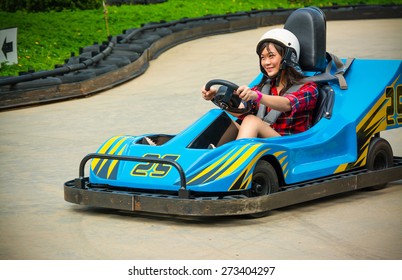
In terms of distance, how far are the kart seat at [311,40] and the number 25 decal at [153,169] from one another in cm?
138

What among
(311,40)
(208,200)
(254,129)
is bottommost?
(208,200)

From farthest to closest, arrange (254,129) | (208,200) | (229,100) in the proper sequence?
(229,100) < (254,129) < (208,200)

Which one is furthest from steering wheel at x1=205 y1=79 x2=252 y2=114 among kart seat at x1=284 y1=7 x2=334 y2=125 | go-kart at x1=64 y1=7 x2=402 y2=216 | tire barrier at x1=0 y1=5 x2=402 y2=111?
tire barrier at x1=0 y1=5 x2=402 y2=111

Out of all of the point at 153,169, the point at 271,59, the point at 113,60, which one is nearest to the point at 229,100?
the point at 271,59

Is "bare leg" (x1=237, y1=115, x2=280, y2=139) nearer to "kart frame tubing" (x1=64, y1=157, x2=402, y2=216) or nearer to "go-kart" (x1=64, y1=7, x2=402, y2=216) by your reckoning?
"go-kart" (x1=64, y1=7, x2=402, y2=216)

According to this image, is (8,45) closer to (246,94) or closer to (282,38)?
(282,38)

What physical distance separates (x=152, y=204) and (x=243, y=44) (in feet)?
34.6

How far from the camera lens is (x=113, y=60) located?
44.3 feet

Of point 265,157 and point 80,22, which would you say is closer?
point 265,157

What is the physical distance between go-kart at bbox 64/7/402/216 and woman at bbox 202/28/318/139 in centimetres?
13

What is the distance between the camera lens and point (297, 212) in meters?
6.48

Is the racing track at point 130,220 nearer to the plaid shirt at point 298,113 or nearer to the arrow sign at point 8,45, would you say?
the plaid shirt at point 298,113

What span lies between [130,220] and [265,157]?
3.01 feet
